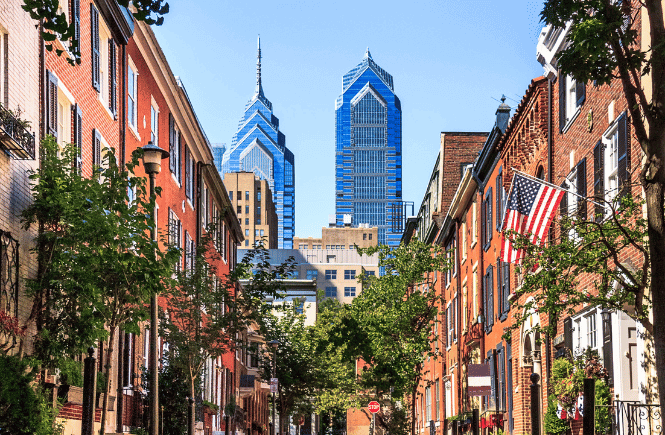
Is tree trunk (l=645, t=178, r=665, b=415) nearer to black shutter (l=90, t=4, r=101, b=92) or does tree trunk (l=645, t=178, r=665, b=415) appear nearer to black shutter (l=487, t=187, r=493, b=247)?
black shutter (l=90, t=4, r=101, b=92)

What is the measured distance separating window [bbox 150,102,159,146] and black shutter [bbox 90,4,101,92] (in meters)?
6.98

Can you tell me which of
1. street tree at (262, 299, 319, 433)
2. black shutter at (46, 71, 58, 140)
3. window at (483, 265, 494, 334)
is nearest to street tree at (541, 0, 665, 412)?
black shutter at (46, 71, 58, 140)

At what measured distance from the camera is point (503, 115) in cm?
3262

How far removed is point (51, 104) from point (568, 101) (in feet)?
40.8

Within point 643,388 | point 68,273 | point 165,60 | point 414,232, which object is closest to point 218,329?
point 165,60

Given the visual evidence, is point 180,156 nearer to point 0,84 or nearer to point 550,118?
point 550,118

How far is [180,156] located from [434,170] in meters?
22.2

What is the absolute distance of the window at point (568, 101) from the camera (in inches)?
870

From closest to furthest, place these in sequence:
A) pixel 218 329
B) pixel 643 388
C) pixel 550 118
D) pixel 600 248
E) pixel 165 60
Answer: pixel 600 248
pixel 643 388
pixel 550 118
pixel 218 329
pixel 165 60

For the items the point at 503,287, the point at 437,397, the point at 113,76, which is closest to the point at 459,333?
the point at 437,397

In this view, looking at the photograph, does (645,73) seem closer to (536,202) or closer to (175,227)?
(536,202)

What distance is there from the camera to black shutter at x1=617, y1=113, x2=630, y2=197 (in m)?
17.3

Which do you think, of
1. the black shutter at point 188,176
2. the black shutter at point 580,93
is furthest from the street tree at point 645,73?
the black shutter at point 188,176

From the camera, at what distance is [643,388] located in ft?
53.3
